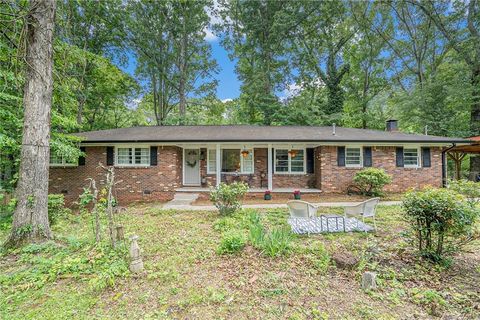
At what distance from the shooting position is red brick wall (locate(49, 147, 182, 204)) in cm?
977

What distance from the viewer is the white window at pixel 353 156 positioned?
1045 cm

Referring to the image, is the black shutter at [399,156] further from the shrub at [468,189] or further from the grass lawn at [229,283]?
the shrub at [468,189]

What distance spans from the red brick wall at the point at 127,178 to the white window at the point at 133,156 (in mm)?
306

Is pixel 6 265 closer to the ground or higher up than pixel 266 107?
closer to the ground

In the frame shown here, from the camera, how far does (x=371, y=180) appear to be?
9414 mm

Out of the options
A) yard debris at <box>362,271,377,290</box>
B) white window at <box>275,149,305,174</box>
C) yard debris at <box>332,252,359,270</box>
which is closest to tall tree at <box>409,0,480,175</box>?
white window at <box>275,149,305,174</box>

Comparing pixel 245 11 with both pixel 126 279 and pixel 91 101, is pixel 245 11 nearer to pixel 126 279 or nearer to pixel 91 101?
pixel 91 101

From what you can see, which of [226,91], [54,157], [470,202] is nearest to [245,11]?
[226,91]

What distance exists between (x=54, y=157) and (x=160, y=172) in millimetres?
4778

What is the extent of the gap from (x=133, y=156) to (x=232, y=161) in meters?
4.76

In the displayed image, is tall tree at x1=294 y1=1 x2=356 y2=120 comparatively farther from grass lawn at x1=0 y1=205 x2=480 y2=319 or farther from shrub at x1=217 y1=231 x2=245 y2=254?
shrub at x1=217 y1=231 x2=245 y2=254

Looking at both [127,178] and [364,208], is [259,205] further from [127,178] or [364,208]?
[127,178]

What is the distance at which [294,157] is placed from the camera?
1141 cm

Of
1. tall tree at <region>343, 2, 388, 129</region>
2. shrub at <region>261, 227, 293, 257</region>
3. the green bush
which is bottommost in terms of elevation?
shrub at <region>261, 227, 293, 257</region>
